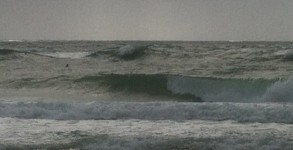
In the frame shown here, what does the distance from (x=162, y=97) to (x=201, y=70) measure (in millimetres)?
3649

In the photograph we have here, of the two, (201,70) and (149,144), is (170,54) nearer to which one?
(201,70)

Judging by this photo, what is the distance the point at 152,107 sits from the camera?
11.7 meters

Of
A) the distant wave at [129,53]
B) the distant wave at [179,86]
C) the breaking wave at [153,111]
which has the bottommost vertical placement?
the distant wave at [179,86]

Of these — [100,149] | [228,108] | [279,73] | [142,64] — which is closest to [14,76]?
[142,64]

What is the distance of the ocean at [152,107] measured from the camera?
829cm

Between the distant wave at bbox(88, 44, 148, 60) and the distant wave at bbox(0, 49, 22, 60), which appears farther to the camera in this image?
the distant wave at bbox(0, 49, 22, 60)

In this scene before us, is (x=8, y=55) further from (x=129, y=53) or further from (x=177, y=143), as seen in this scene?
(x=177, y=143)

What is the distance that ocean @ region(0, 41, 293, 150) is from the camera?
8.29 meters

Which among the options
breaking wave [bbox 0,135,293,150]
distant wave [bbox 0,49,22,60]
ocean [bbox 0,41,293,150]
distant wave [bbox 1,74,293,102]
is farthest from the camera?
distant wave [bbox 0,49,22,60]

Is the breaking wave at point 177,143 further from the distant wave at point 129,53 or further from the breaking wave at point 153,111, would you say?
the distant wave at point 129,53

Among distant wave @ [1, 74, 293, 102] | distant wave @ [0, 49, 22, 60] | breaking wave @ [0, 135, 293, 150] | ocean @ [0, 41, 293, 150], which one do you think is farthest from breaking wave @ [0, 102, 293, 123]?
distant wave @ [0, 49, 22, 60]

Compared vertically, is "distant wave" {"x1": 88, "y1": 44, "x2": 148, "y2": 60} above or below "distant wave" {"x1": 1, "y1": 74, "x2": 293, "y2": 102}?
above

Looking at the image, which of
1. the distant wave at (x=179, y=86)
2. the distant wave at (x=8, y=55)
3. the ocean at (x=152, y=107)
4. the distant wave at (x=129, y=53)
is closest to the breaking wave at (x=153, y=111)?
the ocean at (x=152, y=107)

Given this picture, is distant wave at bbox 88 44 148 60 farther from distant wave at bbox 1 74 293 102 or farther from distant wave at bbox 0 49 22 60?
distant wave at bbox 1 74 293 102
